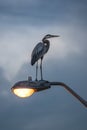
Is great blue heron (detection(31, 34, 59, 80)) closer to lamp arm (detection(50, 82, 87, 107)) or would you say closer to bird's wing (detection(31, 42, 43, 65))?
bird's wing (detection(31, 42, 43, 65))

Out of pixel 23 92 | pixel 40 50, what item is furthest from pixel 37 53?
pixel 23 92

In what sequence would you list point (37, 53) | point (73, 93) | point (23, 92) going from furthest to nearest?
1. point (37, 53)
2. point (23, 92)
3. point (73, 93)

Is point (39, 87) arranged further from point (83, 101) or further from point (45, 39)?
point (45, 39)

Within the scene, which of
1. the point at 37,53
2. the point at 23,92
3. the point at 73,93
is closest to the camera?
the point at 73,93

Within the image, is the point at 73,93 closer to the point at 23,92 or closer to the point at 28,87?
the point at 28,87

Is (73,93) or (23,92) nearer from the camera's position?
(73,93)

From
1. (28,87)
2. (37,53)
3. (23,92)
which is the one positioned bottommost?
(23,92)

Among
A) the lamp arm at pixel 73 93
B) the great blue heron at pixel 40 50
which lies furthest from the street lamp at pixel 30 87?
the great blue heron at pixel 40 50

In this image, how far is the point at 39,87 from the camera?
8.21m

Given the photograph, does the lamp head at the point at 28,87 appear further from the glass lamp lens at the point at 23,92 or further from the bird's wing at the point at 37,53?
the bird's wing at the point at 37,53

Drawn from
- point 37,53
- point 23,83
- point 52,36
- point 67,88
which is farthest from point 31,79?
point 52,36

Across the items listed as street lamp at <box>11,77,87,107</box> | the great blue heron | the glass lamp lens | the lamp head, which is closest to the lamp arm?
street lamp at <box>11,77,87,107</box>

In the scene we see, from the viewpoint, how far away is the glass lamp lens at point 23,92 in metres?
8.45

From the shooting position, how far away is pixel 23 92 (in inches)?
337
